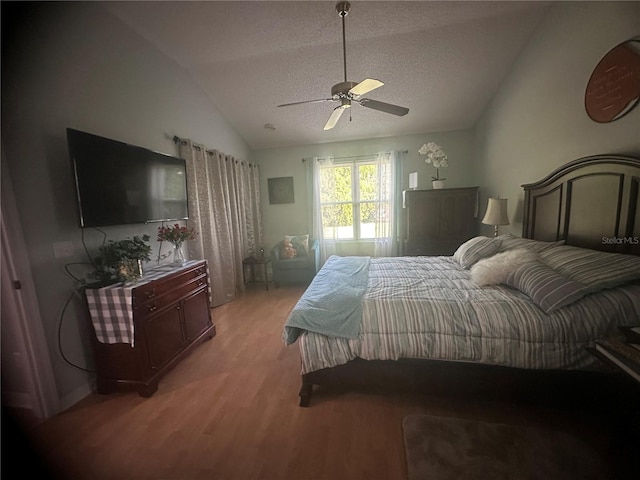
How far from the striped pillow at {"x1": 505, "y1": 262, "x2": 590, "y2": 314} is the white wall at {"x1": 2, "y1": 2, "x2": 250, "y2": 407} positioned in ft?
10.2

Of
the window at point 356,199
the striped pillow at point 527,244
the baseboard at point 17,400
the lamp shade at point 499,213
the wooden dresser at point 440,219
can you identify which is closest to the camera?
the baseboard at point 17,400

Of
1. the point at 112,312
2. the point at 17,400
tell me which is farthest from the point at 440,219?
the point at 17,400

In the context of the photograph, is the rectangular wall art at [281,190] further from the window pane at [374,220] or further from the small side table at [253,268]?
the window pane at [374,220]

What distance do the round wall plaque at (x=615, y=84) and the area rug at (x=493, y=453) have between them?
6.67 ft

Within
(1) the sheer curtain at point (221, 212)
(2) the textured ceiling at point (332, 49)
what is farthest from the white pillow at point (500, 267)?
(1) the sheer curtain at point (221, 212)

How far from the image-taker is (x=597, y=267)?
1.44m

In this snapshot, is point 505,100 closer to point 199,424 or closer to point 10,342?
point 199,424

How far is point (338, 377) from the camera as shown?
65.7 inches

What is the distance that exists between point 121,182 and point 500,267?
3012 mm

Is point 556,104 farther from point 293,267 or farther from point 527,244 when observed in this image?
point 293,267

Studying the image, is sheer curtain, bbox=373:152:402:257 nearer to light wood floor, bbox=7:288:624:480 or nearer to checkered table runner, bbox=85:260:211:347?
light wood floor, bbox=7:288:624:480

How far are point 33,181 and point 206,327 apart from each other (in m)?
1.71

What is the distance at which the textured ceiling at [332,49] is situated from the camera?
2117 mm

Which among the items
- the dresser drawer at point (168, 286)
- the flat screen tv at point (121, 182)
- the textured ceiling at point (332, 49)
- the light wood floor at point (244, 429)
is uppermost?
the textured ceiling at point (332, 49)
